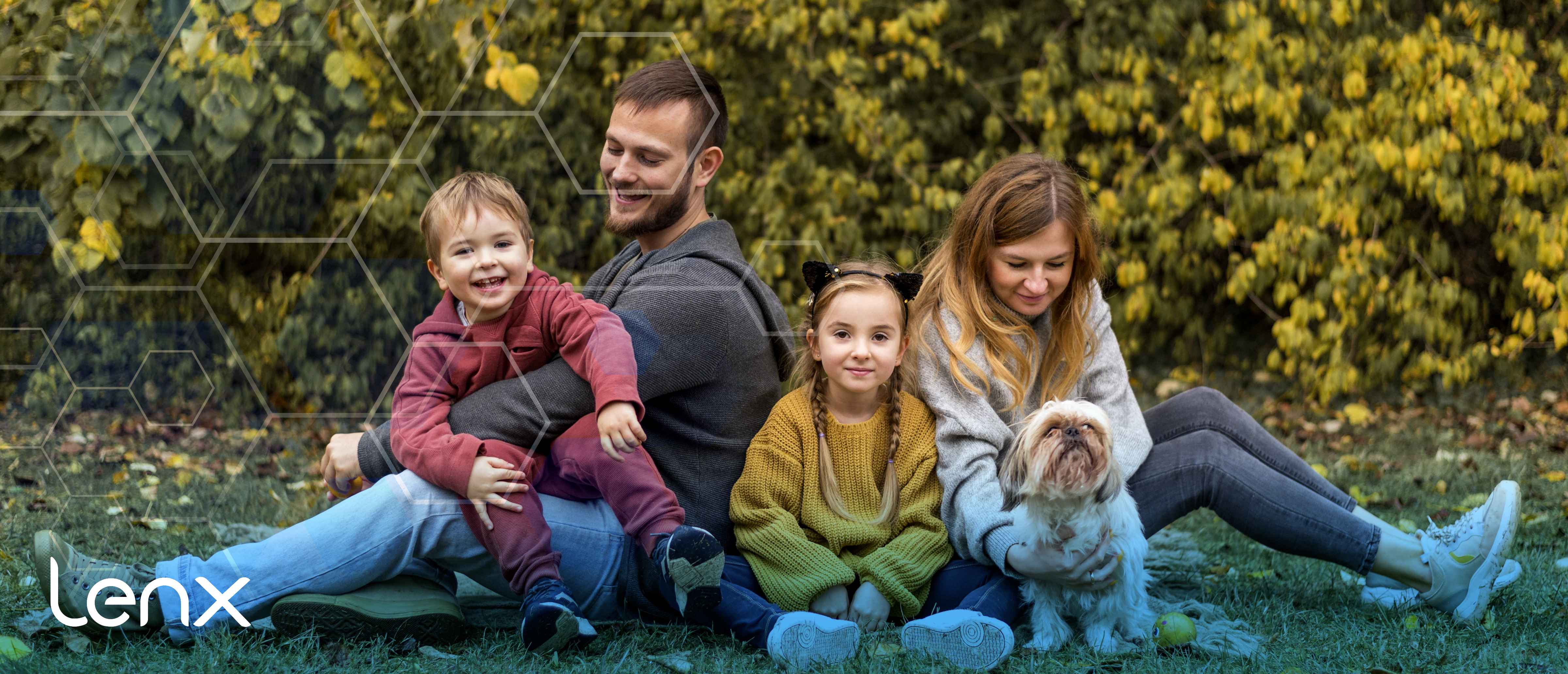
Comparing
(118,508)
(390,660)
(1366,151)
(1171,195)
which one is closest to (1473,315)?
(1366,151)

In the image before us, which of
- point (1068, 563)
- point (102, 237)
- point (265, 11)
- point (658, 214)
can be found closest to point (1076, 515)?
point (1068, 563)

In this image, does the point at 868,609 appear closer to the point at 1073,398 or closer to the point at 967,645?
the point at 967,645

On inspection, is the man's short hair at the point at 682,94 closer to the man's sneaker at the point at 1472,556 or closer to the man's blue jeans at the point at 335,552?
the man's blue jeans at the point at 335,552

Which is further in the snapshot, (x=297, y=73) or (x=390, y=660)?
(x=297, y=73)

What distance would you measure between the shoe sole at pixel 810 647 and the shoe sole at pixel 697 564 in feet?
0.44

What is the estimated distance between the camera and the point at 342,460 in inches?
83.2

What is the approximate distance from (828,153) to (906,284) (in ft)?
8.07

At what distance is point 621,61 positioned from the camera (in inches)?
145

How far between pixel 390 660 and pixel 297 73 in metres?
0.98

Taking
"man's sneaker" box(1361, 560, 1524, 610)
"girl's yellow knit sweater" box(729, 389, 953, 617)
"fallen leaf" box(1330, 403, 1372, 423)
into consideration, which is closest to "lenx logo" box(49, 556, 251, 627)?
"girl's yellow knit sweater" box(729, 389, 953, 617)

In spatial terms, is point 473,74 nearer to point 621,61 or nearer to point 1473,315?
point 621,61

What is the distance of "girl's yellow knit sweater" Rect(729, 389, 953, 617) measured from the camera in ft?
6.73

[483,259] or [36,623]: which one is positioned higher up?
[483,259]
